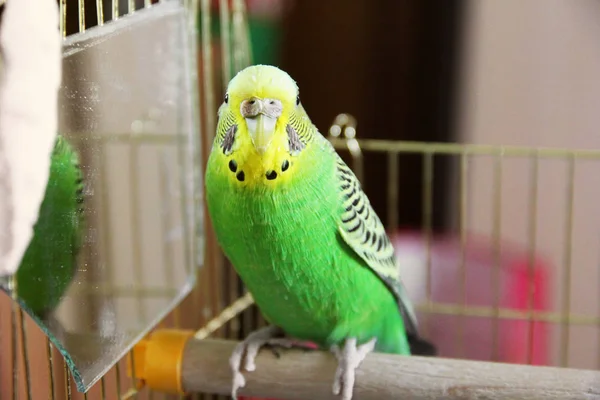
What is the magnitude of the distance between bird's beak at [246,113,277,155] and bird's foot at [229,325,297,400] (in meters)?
0.30

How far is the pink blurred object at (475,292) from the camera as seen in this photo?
→ 4.50 feet

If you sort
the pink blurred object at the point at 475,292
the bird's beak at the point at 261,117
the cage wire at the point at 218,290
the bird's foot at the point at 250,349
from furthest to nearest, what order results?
the pink blurred object at the point at 475,292 → the bird's foot at the point at 250,349 → the cage wire at the point at 218,290 → the bird's beak at the point at 261,117


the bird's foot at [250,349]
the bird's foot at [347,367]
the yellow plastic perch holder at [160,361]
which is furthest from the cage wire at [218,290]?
the bird's foot at [347,367]

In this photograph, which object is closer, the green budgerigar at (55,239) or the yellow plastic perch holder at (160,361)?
the green budgerigar at (55,239)

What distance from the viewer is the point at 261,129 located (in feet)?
2.09

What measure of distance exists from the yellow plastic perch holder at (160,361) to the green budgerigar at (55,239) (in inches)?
9.0

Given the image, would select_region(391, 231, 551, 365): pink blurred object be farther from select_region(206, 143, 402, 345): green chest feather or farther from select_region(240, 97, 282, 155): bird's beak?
select_region(240, 97, 282, 155): bird's beak

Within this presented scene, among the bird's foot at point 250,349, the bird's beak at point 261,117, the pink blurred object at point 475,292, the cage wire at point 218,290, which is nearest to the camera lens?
the bird's beak at point 261,117

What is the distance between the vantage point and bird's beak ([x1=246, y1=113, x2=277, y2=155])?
0.63 metres

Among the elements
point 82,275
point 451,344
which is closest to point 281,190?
point 82,275

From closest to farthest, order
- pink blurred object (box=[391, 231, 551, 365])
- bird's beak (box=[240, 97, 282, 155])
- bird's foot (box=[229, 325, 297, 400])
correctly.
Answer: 1. bird's beak (box=[240, 97, 282, 155])
2. bird's foot (box=[229, 325, 297, 400])
3. pink blurred object (box=[391, 231, 551, 365])

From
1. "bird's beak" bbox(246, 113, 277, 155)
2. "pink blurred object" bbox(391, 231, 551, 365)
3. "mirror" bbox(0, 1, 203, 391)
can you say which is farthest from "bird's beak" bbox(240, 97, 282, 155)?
"pink blurred object" bbox(391, 231, 551, 365)

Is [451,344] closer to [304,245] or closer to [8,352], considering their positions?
[304,245]

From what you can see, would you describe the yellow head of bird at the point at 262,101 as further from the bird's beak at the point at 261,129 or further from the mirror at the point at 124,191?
the mirror at the point at 124,191
